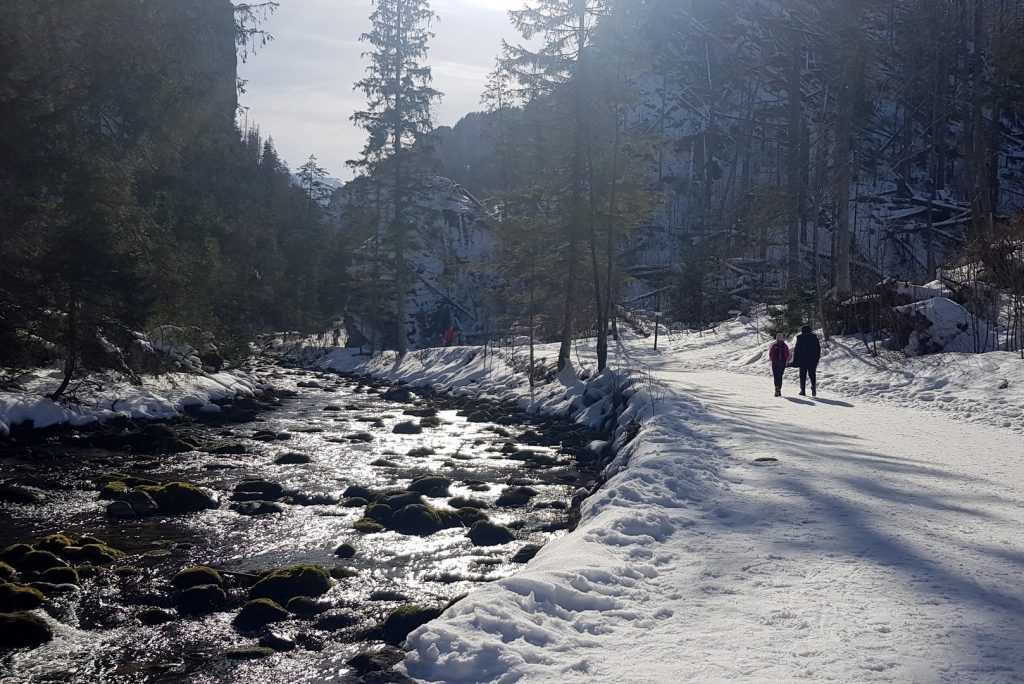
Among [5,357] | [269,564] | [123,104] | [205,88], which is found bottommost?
[269,564]

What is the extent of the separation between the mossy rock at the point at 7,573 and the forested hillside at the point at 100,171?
7.47m

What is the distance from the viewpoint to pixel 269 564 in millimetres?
8648

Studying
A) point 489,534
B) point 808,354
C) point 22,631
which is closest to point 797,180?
point 808,354

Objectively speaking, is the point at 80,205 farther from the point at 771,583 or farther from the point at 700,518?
the point at 771,583

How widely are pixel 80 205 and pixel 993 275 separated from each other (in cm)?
2053

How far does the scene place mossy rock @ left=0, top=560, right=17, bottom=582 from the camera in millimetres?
7706

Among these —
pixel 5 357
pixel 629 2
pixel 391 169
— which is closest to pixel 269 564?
pixel 5 357

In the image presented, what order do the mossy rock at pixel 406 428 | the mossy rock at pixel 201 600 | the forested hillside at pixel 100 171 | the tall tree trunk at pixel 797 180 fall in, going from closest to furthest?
the mossy rock at pixel 201 600, the forested hillside at pixel 100 171, the mossy rock at pixel 406 428, the tall tree trunk at pixel 797 180

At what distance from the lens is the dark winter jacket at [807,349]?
675 inches

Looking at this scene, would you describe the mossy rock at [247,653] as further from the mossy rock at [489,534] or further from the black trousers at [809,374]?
the black trousers at [809,374]

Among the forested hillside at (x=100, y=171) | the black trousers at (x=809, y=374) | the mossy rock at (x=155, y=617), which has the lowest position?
the mossy rock at (x=155, y=617)

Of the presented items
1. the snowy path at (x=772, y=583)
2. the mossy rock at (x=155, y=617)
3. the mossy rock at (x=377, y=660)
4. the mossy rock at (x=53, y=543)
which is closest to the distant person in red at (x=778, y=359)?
the snowy path at (x=772, y=583)

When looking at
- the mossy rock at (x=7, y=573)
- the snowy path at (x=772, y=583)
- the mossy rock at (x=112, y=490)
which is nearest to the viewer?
the snowy path at (x=772, y=583)

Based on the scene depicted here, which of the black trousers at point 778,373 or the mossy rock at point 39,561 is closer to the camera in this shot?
the mossy rock at point 39,561
